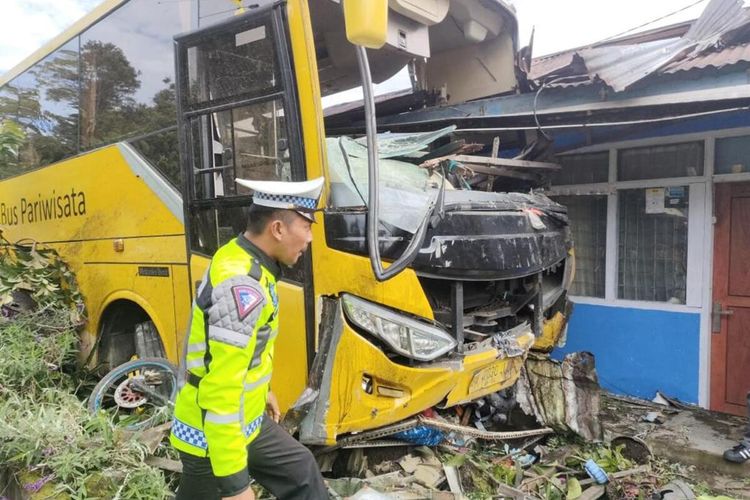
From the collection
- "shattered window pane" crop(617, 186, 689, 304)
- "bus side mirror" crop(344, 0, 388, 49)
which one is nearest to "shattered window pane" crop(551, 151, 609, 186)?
"shattered window pane" crop(617, 186, 689, 304)

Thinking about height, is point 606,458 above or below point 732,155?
below

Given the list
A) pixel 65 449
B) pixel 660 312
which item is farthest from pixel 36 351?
pixel 660 312

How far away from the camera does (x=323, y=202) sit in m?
2.54

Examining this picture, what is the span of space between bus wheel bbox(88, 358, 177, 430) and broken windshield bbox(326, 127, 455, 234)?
1.69 meters

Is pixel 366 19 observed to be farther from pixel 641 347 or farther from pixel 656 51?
pixel 641 347

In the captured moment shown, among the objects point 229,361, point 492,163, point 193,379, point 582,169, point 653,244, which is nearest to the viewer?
point 229,361

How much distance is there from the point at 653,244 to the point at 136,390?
180 inches

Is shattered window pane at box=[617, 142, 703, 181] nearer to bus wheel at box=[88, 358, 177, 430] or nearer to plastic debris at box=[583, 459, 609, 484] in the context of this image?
plastic debris at box=[583, 459, 609, 484]

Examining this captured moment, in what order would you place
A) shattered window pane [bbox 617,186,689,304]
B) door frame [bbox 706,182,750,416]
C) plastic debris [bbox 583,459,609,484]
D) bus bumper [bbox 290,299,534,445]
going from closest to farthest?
1. bus bumper [bbox 290,299,534,445]
2. plastic debris [bbox 583,459,609,484]
3. door frame [bbox 706,182,750,416]
4. shattered window pane [bbox 617,186,689,304]

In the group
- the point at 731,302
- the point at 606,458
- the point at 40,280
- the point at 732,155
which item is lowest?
the point at 606,458

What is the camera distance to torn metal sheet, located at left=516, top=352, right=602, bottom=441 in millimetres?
3598

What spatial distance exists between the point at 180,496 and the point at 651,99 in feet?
11.9

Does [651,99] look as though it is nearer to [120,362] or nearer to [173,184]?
Answer: [173,184]

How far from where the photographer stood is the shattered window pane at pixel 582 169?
202 inches
